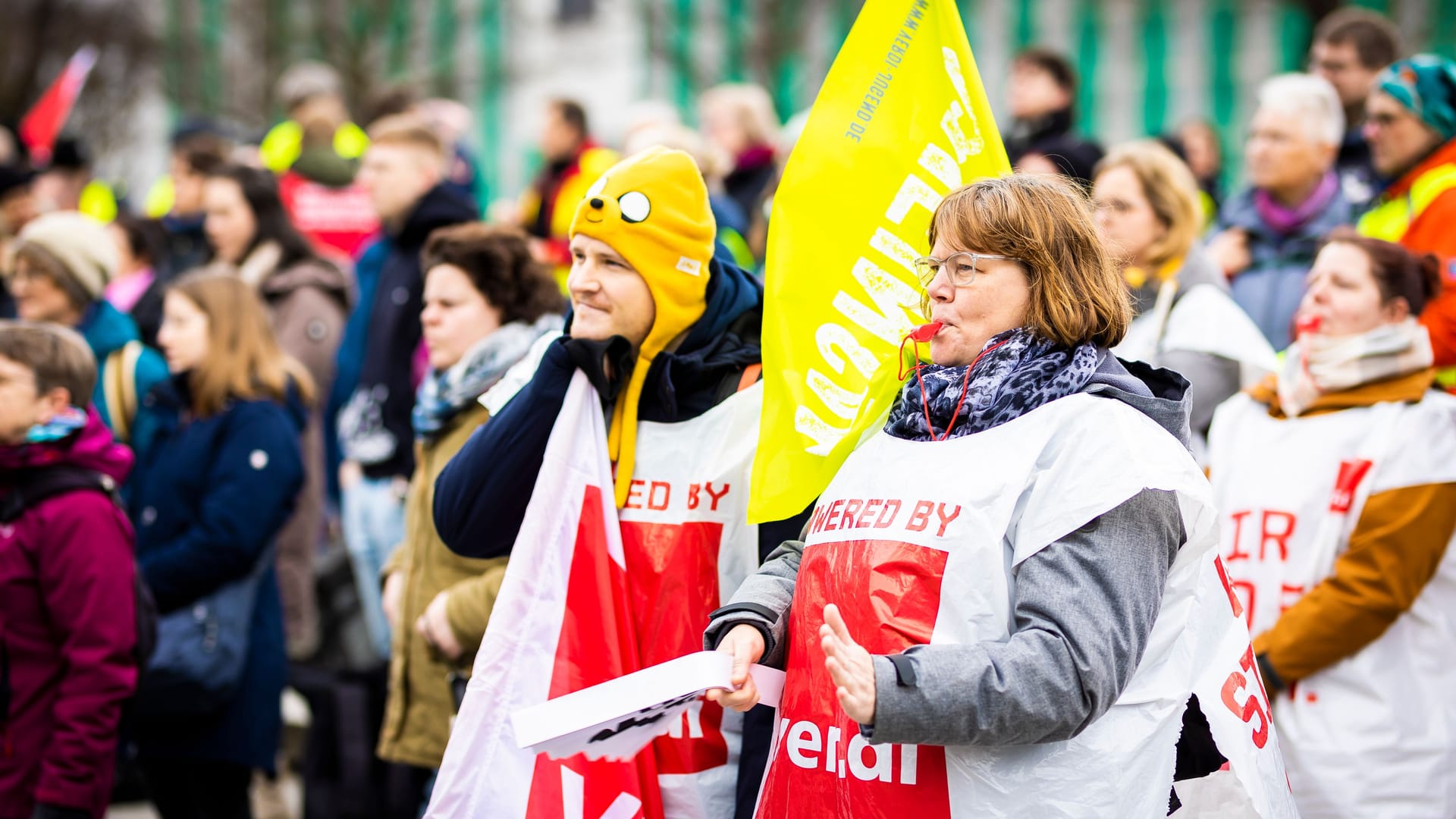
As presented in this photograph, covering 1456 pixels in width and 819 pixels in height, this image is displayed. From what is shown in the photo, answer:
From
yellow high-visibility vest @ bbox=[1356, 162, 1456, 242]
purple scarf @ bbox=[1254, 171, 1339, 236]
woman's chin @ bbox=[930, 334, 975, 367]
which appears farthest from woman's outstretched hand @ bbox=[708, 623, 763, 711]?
purple scarf @ bbox=[1254, 171, 1339, 236]

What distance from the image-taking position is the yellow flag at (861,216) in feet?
10.5

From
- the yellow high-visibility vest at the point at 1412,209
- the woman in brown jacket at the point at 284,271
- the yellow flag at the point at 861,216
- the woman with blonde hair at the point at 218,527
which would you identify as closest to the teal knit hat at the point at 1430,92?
the yellow high-visibility vest at the point at 1412,209

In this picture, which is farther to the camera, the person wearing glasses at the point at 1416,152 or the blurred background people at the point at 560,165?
the blurred background people at the point at 560,165

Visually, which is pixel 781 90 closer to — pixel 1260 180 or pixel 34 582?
pixel 1260 180

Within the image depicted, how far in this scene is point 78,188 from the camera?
11656mm

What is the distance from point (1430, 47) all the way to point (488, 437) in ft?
67.7

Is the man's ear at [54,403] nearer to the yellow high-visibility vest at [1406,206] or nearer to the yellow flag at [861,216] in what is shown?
the yellow flag at [861,216]

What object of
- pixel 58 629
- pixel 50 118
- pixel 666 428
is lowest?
pixel 58 629

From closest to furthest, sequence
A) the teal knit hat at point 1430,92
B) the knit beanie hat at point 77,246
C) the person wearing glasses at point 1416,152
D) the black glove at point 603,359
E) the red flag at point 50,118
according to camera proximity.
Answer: the black glove at point 603,359, the person wearing glasses at point 1416,152, the teal knit hat at point 1430,92, the knit beanie hat at point 77,246, the red flag at point 50,118

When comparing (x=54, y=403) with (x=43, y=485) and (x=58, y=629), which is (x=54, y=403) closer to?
(x=43, y=485)

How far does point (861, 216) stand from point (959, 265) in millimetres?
429

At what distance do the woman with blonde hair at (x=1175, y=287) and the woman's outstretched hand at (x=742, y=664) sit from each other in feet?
6.80

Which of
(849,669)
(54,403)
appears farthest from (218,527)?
(849,669)

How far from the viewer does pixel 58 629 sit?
4285mm
